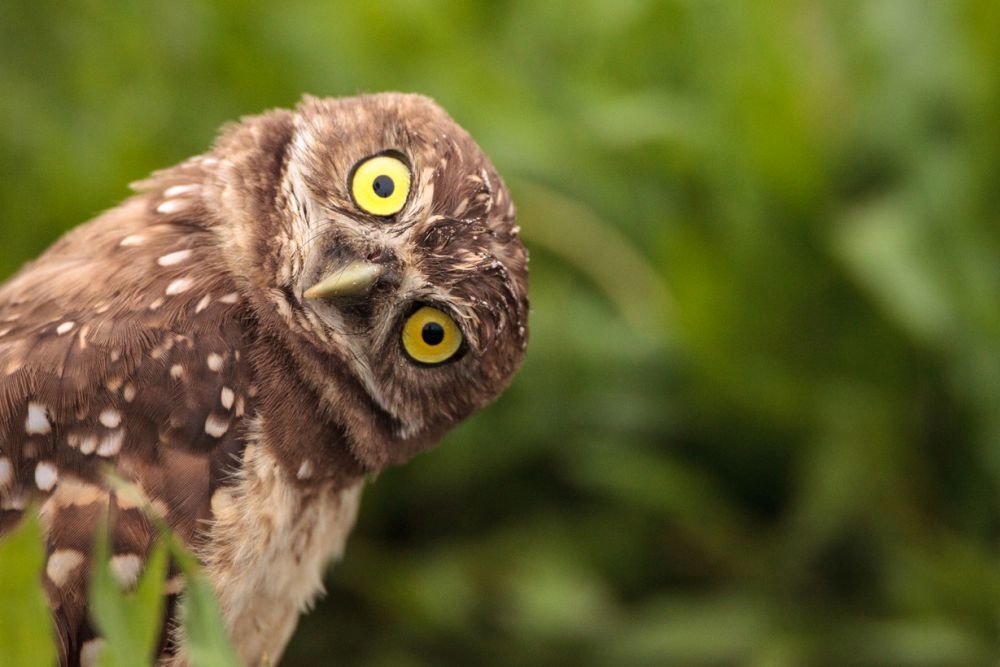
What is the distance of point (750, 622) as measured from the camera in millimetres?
3297

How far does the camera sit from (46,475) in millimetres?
1830

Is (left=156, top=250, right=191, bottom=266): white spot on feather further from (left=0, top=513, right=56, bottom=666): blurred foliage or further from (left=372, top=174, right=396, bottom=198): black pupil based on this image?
(left=0, top=513, right=56, bottom=666): blurred foliage

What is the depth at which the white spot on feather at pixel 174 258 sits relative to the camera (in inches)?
77.2

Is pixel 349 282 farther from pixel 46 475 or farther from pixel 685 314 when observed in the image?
pixel 685 314

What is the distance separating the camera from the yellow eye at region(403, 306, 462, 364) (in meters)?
1.92

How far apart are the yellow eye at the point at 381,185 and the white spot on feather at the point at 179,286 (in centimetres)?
29

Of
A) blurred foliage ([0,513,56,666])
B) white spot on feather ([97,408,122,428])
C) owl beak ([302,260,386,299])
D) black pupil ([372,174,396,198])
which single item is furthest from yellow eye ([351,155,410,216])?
blurred foliage ([0,513,56,666])

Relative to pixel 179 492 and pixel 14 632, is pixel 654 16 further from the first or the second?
pixel 14 632

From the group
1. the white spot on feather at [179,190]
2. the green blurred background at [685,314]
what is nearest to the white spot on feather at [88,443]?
the white spot on feather at [179,190]

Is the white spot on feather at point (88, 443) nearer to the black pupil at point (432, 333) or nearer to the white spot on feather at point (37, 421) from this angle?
the white spot on feather at point (37, 421)

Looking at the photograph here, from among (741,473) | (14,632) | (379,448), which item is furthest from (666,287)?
(14,632)

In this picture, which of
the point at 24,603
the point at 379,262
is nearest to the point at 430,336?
the point at 379,262

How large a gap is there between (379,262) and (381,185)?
0.13m

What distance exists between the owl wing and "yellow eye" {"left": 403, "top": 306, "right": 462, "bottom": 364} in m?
0.27
